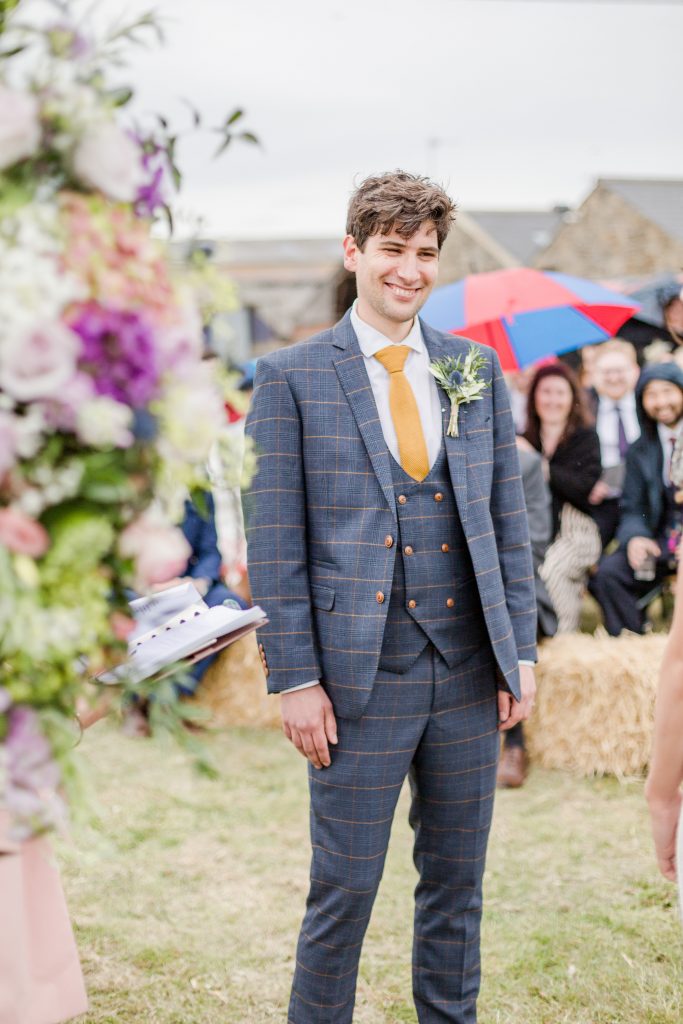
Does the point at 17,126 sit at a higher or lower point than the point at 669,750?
higher

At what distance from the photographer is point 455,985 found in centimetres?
252

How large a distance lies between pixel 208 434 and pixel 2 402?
0.25 m

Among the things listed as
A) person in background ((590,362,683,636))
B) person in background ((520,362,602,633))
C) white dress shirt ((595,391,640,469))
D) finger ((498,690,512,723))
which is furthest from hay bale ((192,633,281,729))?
finger ((498,690,512,723))

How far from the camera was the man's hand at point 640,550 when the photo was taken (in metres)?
5.93

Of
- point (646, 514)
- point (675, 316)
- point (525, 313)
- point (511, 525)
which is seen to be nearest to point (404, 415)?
point (511, 525)

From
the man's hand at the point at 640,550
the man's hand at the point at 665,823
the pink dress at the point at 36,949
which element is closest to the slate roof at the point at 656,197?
the man's hand at the point at 640,550

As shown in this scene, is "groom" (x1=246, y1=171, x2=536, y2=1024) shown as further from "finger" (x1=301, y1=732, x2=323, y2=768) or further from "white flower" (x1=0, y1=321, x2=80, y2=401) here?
"white flower" (x1=0, y1=321, x2=80, y2=401)

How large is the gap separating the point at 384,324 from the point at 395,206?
0.28m

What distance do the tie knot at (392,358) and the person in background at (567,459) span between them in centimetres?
402

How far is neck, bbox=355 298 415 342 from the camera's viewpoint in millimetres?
2438

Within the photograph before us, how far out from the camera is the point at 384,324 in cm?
244

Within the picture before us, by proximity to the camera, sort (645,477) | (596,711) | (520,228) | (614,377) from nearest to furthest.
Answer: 1. (596,711)
2. (645,477)
3. (614,377)
4. (520,228)

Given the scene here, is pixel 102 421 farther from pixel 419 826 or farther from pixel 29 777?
pixel 419 826

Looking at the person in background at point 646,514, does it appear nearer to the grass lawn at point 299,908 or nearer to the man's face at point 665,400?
the man's face at point 665,400
